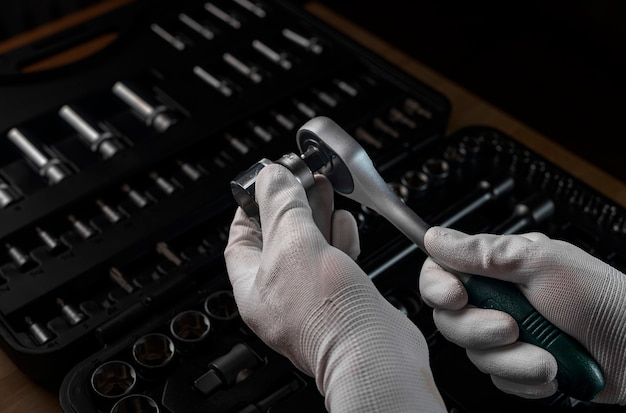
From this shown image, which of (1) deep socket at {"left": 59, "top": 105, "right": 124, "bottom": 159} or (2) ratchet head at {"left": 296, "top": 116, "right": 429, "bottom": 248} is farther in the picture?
(1) deep socket at {"left": 59, "top": 105, "right": 124, "bottom": 159}

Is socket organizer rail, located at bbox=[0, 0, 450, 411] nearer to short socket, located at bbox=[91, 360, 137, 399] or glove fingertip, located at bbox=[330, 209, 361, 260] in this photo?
short socket, located at bbox=[91, 360, 137, 399]

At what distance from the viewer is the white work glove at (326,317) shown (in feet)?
2.09

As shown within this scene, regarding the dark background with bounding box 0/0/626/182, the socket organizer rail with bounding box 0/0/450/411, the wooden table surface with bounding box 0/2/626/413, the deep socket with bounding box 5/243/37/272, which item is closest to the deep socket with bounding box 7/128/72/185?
the socket organizer rail with bounding box 0/0/450/411

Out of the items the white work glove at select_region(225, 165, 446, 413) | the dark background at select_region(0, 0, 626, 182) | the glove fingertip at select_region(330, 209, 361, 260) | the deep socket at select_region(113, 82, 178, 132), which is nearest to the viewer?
the white work glove at select_region(225, 165, 446, 413)

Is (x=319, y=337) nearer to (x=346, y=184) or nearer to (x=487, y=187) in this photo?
(x=346, y=184)

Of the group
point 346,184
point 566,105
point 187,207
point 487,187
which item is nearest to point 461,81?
point 566,105

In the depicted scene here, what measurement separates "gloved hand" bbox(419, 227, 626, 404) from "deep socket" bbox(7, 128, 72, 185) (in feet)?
1.77

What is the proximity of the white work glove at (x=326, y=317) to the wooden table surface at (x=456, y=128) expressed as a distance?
0.32m

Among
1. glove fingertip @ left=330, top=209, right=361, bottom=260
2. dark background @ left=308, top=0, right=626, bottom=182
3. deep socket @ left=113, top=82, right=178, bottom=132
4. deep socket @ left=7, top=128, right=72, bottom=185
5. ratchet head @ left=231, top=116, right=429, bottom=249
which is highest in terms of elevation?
ratchet head @ left=231, top=116, right=429, bottom=249

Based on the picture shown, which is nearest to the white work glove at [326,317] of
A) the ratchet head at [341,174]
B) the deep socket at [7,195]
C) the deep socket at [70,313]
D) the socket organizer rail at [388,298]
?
the ratchet head at [341,174]

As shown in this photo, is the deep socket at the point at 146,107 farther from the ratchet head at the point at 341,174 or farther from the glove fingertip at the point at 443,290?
the glove fingertip at the point at 443,290

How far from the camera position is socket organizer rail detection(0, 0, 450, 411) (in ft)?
2.93

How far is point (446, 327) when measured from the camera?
2.39 feet

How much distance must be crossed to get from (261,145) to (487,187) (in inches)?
11.3
